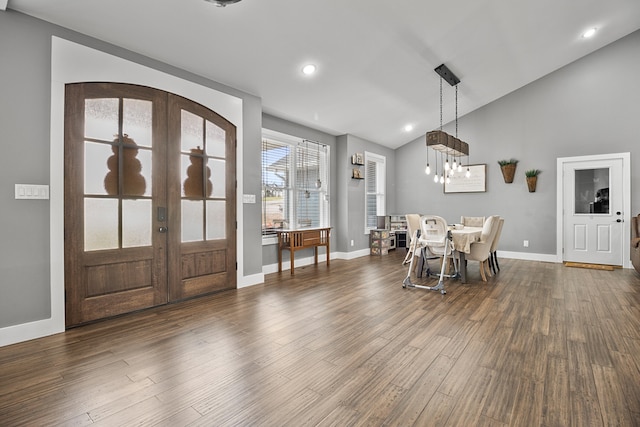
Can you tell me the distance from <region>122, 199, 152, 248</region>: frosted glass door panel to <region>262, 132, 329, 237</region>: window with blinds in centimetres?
207

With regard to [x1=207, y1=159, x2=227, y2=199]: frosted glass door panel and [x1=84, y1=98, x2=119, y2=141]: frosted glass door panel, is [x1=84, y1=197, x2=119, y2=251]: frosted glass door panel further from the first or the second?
[x1=207, y1=159, x2=227, y2=199]: frosted glass door panel

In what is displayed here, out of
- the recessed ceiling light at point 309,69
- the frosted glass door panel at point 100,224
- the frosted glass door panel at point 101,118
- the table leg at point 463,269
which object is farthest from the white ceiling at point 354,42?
the table leg at point 463,269

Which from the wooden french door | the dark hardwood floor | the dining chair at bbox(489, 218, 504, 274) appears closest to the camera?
the dark hardwood floor

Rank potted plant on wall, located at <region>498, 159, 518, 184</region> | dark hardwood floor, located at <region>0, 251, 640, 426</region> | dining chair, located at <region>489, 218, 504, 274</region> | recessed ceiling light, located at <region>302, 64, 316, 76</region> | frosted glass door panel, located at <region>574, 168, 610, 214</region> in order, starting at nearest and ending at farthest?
dark hardwood floor, located at <region>0, 251, 640, 426</region>
recessed ceiling light, located at <region>302, 64, 316, 76</region>
dining chair, located at <region>489, 218, 504, 274</region>
frosted glass door panel, located at <region>574, 168, 610, 214</region>
potted plant on wall, located at <region>498, 159, 518, 184</region>

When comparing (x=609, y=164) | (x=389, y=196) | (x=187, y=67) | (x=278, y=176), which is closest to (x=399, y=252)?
(x=389, y=196)

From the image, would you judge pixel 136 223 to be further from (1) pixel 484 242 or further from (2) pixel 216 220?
(1) pixel 484 242

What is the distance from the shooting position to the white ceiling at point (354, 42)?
9.61 feet

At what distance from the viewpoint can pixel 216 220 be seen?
4.00m

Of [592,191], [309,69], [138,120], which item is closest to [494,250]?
[592,191]

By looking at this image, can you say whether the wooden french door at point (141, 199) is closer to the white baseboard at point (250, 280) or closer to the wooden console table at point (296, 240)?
the white baseboard at point (250, 280)

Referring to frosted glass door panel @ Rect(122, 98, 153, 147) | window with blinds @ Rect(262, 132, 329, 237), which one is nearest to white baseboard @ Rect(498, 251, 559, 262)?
window with blinds @ Rect(262, 132, 329, 237)

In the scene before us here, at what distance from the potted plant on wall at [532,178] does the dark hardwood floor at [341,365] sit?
311cm

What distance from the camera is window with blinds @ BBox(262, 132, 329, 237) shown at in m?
5.31

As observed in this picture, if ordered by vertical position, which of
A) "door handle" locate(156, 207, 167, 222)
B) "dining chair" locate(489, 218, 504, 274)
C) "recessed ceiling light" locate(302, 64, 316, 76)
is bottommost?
"dining chair" locate(489, 218, 504, 274)
